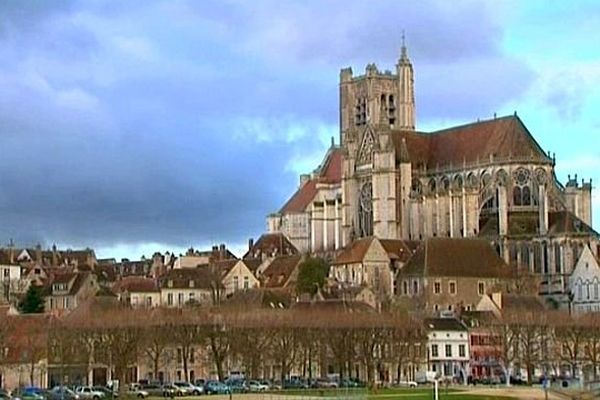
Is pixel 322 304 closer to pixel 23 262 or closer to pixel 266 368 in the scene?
pixel 266 368

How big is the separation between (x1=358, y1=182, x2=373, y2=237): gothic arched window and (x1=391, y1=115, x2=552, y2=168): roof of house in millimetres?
5163

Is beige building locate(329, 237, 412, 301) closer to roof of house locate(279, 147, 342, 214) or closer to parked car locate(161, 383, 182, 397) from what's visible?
roof of house locate(279, 147, 342, 214)

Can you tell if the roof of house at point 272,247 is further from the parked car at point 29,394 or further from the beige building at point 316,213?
the parked car at point 29,394

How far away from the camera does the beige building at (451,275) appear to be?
130375mm

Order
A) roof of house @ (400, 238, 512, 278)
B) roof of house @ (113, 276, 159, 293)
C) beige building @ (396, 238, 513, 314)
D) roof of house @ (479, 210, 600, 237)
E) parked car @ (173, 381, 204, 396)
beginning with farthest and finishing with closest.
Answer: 1. roof of house @ (479, 210, 600, 237)
2. roof of house @ (113, 276, 159, 293)
3. roof of house @ (400, 238, 512, 278)
4. beige building @ (396, 238, 513, 314)
5. parked car @ (173, 381, 204, 396)

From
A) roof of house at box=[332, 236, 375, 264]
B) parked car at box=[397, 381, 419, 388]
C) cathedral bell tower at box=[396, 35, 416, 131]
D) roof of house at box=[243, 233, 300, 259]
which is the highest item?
cathedral bell tower at box=[396, 35, 416, 131]

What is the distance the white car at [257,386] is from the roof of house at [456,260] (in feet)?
139

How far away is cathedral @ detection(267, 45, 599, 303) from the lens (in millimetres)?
137875

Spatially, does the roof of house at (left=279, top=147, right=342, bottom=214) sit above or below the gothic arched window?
above

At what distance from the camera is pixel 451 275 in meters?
132

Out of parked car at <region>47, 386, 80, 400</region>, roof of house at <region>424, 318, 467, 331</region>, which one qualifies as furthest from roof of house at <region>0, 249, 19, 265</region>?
parked car at <region>47, 386, 80, 400</region>

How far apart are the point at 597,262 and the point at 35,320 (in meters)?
54.3

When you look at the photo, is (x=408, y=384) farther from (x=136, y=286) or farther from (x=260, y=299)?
(x=136, y=286)

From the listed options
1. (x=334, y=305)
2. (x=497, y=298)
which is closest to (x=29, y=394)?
(x=334, y=305)
